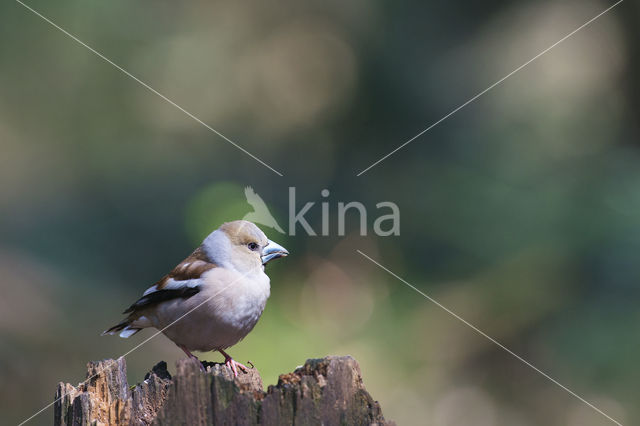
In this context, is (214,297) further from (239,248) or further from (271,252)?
(271,252)

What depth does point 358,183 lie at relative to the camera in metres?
7.66

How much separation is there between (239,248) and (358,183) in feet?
12.6

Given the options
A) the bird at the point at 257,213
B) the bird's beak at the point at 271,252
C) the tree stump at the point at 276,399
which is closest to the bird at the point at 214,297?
the bird's beak at the point at 271,252

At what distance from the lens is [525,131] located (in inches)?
277

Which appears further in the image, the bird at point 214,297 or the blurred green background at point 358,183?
the blurred green background at point 358,183

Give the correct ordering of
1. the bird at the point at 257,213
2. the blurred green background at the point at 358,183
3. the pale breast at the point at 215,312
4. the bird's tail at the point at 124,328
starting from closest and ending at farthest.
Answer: the pale breast at the point at 215,312, the bird's tail at the point at 124,328, the bird at the point at 257,213, the blurred green background at the point at 358,183

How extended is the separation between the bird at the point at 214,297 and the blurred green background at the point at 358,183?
1076mm

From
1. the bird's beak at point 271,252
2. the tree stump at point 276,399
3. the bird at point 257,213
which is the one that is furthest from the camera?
the bird at point 257,213

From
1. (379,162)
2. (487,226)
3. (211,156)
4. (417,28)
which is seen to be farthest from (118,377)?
(417,28)

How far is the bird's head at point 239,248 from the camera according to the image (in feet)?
12.8

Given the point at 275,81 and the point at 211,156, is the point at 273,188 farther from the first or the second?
the point at 275,81

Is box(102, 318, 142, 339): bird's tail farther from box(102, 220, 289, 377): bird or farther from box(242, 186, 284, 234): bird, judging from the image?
box(242, 186, 284, 234): bird

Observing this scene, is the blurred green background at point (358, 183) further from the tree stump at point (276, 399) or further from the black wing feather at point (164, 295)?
the tree stump at point (276, 399)

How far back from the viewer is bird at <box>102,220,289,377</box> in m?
3.59
